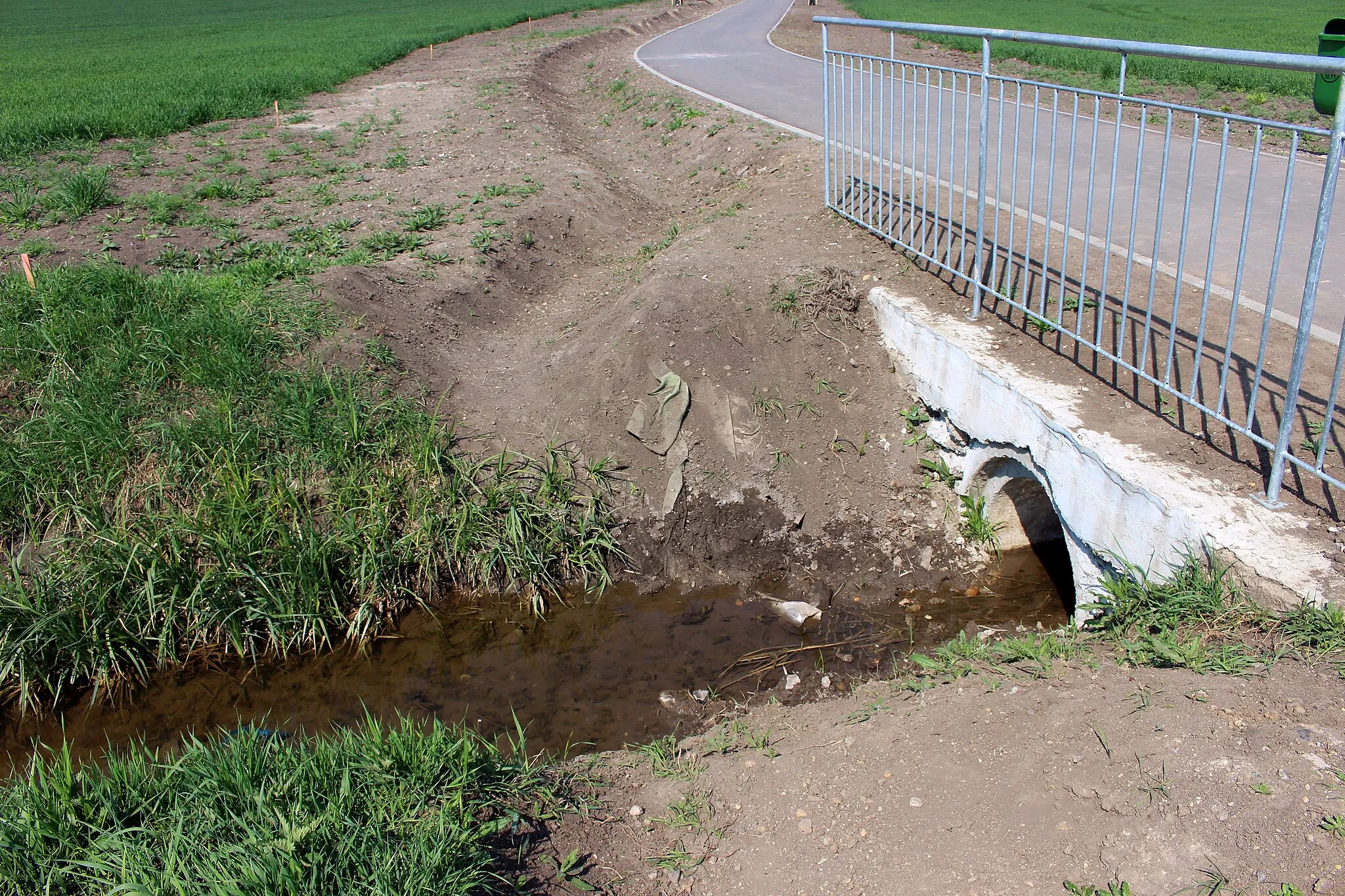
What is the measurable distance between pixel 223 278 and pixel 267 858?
6.20 meters

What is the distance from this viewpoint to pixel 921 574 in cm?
652

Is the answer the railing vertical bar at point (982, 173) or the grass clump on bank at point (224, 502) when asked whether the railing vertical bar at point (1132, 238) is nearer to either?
the railing vertical bar at point (982, 173)

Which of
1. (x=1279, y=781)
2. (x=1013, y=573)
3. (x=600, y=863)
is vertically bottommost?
(x=1013, y=573)

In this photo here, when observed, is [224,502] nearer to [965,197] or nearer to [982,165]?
[965,197]

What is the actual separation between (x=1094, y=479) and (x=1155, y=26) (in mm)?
25542

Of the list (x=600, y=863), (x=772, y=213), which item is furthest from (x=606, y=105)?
(x=600, y=863)

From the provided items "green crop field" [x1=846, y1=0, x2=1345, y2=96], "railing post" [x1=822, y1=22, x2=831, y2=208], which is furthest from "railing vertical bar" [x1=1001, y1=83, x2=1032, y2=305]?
"green crop field" [x1=846, y1=0, x2=1345, y2=96]

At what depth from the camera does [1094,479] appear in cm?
496

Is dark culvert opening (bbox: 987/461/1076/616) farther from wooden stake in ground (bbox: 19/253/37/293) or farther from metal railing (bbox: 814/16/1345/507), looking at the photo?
wooden stake in ground (bbox: 19/253/37/293)

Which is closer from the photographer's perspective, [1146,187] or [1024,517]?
[1024,517]

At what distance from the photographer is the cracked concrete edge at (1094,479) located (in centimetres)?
409

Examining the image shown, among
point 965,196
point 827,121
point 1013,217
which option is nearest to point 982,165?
point 965,196

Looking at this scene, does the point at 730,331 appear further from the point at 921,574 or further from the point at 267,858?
the point at 267,858

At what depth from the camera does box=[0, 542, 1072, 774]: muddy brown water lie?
215 inches
